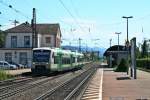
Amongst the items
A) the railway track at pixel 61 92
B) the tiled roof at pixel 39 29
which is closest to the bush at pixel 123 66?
the railway track at pixel 61 92

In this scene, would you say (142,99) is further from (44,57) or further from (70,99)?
(44,57)

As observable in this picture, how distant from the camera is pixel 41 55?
4762cm

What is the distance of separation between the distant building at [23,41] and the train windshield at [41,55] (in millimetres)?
35860

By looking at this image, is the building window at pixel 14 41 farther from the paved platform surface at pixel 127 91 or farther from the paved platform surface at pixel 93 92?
the paved platform surface at pixel 93 92

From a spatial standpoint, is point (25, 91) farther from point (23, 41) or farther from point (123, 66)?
point (23, 41)

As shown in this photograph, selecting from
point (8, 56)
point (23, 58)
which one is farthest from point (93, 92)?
point (8, 56)

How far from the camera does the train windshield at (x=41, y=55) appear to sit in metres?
47.3

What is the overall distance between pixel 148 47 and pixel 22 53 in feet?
165

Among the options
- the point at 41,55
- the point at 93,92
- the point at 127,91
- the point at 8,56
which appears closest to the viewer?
the point at 93,92

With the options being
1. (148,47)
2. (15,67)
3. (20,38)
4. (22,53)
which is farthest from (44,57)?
(148,47)

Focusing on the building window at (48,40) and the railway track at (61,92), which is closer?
the railway track at (61,92)

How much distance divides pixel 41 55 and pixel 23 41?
51188 millimetres

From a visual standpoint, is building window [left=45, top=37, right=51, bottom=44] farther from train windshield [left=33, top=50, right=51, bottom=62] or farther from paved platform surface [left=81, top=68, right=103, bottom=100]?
paved platform surface [left=81, top=68, right=103, bottom=100]

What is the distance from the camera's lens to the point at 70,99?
22.6 meters
